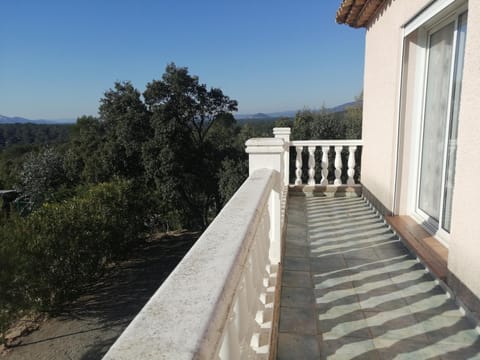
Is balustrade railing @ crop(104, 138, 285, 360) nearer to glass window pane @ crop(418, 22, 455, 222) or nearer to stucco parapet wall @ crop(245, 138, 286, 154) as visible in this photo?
stucco parapet wall @ crop(245, 138, 286, 154)

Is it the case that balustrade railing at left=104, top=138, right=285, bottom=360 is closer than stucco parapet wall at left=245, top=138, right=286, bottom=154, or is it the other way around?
balustrade railing at left=104, top=138, right=285, bottom=360

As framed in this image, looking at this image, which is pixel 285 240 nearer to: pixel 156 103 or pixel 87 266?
pixel 87 266

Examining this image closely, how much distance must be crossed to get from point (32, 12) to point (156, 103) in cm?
826

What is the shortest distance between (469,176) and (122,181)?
47.3 ft

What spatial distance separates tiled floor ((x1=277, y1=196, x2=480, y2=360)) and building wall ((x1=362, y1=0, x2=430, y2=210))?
920 mm

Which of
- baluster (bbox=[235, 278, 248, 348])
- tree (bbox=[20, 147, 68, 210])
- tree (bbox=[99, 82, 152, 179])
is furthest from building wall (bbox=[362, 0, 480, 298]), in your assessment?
tree (bbox=[20, 147, 68, 210])

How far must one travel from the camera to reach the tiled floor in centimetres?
178

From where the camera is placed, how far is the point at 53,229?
8.77 metres

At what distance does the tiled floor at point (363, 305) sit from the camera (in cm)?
178

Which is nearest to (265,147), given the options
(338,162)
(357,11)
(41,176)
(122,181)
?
(338,162)

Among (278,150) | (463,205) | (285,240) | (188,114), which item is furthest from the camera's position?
(188,114)

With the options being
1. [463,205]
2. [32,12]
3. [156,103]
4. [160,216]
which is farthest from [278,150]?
[32,12]

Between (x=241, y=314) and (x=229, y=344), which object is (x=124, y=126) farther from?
(x=229, y=344)

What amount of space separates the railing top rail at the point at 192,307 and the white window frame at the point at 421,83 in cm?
243
